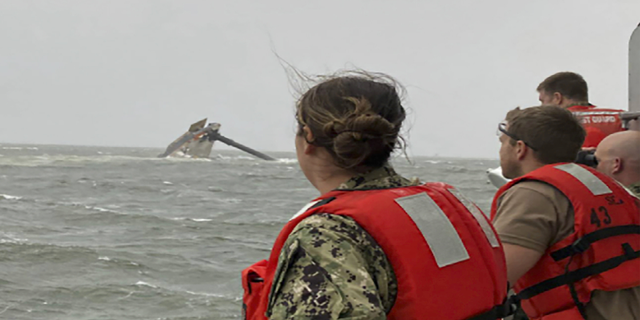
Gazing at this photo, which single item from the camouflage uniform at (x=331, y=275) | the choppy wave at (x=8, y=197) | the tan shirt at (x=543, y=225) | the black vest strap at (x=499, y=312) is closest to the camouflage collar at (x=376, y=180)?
the camouflage uniform at (x=331, y=275)

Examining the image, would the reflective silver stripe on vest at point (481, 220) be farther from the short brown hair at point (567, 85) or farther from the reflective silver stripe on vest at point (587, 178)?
the short brown hair at point (567, 85)

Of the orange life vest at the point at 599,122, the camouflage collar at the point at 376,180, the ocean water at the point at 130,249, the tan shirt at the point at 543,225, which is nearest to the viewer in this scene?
the camouflage collar at the point at 376,180

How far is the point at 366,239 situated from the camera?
1.69 meters

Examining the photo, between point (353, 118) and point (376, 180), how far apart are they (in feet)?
0.60

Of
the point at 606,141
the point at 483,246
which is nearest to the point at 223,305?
the point at 606,141

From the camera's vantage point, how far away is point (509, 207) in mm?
2770

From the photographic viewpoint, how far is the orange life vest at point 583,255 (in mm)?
2736

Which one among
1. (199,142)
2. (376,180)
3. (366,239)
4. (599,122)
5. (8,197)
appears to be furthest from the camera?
(199,142)

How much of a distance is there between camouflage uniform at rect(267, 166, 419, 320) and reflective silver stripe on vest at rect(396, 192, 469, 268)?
0.12 meters

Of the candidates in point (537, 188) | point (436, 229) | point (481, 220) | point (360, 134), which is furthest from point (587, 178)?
point (360, 134)

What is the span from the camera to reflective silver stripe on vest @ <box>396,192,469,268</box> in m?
1.76

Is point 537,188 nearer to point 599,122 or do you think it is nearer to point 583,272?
point 583,272

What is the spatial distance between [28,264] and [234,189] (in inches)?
1024

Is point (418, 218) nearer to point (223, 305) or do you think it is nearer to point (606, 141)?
point (606, 141)
